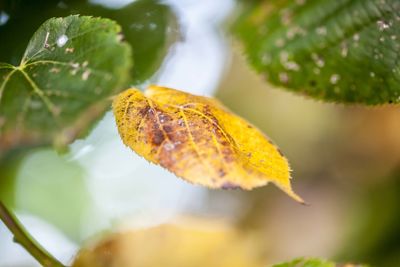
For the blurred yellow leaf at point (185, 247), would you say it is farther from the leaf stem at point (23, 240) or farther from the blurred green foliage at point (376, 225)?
the leaf stem at point (23, 240)

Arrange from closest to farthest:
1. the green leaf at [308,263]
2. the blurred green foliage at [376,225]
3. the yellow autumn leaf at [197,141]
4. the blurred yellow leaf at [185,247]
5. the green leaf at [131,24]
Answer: the yellow autumn leaf at [197,141] → the green leaf at [308,263] → the green leaf at [131,24] → the blurred yellow leaf at [185,247] → the blurred green foliage at [376,225]

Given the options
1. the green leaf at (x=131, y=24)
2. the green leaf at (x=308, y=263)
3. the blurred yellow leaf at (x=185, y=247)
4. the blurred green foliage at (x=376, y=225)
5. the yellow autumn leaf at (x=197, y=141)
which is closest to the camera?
the yellow autumn leaf at (x=197, y=141)

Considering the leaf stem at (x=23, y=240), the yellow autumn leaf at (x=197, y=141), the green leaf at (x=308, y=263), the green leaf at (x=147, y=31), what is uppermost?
the green leaf at (x=147, y=31)

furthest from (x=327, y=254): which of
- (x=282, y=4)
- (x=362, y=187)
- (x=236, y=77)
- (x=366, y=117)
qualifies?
(x=282, y=4)

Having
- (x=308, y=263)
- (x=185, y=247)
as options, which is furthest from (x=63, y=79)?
(x=185, y=247)

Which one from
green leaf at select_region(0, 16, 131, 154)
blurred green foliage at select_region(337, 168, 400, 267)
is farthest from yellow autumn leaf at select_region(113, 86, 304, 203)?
blurred green foliage at select_region(337, 168, 400, 267)

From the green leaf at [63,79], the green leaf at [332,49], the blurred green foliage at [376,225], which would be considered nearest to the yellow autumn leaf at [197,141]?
the green leaf at [63,79]

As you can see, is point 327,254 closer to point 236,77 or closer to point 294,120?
point 294,120
